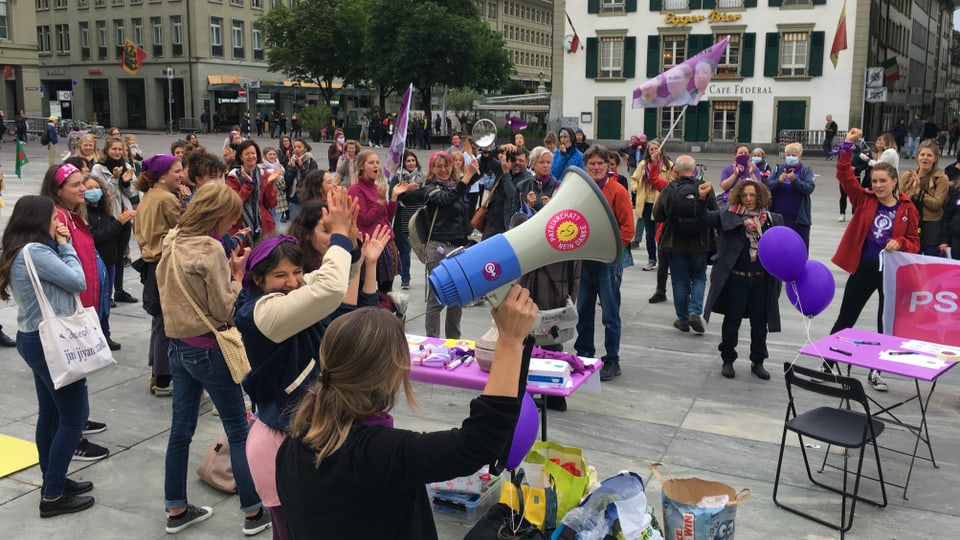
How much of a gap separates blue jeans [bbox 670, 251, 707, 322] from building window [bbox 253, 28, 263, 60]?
5321 centimetres

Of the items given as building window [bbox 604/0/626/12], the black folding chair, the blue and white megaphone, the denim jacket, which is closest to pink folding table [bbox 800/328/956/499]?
the black folding chair

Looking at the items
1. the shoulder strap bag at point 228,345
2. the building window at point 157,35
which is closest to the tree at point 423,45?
the building window at point 157,35

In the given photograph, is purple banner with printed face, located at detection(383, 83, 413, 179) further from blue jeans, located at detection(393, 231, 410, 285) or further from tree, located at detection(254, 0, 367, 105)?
tree, located at detection(254, 0, 367, 105)

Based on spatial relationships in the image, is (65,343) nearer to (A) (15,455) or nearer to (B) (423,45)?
(A) (15,455)

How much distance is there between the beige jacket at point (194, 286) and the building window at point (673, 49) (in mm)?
38569

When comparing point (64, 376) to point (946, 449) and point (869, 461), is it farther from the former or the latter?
point (946, 449)

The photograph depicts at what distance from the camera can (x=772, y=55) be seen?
38.2 metres

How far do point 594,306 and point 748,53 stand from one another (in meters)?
35.9

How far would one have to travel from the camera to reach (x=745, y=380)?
21.7ft

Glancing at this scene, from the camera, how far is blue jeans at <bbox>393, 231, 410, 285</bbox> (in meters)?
9.50

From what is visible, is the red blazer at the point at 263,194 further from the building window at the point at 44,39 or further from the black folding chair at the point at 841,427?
the building window at the point at 44,39

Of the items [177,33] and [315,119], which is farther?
[177,33]

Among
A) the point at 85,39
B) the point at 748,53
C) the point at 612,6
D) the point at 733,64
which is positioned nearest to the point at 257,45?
the point at 85,39

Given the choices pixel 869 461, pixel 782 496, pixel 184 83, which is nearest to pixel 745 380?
pixel 869 461
